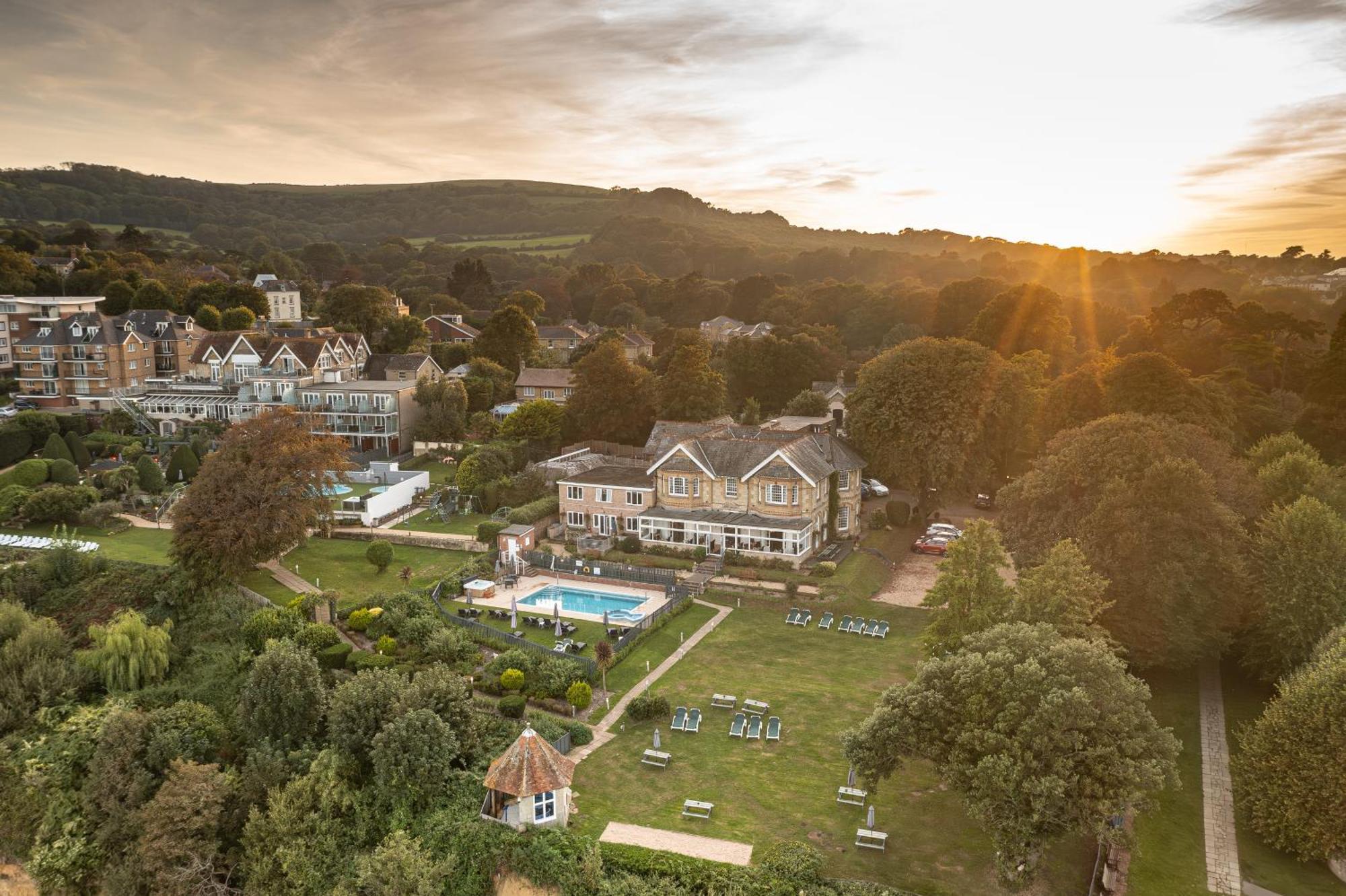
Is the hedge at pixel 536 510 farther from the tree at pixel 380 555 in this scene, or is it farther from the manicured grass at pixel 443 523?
the tree at pixel 380 555

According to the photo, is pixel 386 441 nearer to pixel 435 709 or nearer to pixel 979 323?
pixel 435 709

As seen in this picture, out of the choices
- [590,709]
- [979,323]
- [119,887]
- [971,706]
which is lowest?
[119,887]

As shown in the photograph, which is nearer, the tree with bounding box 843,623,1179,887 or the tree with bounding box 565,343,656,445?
the tree with bounding box 843,623,1179,887

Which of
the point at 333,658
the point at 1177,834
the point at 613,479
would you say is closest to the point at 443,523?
the point at 613,479

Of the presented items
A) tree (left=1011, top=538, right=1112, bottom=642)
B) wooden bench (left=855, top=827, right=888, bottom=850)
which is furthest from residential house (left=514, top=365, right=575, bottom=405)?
wooden bench (left=855, top=827, right=888, bottom=850)

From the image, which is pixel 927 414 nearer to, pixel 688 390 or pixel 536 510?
pixel 688 390

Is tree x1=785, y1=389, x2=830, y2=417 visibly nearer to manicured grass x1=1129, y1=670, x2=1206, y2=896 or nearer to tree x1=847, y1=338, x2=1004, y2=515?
tree x1=847, y1=338, x2=1004, y2=515

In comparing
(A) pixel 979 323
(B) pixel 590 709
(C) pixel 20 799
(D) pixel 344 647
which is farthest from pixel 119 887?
(A) pixel 979 323
